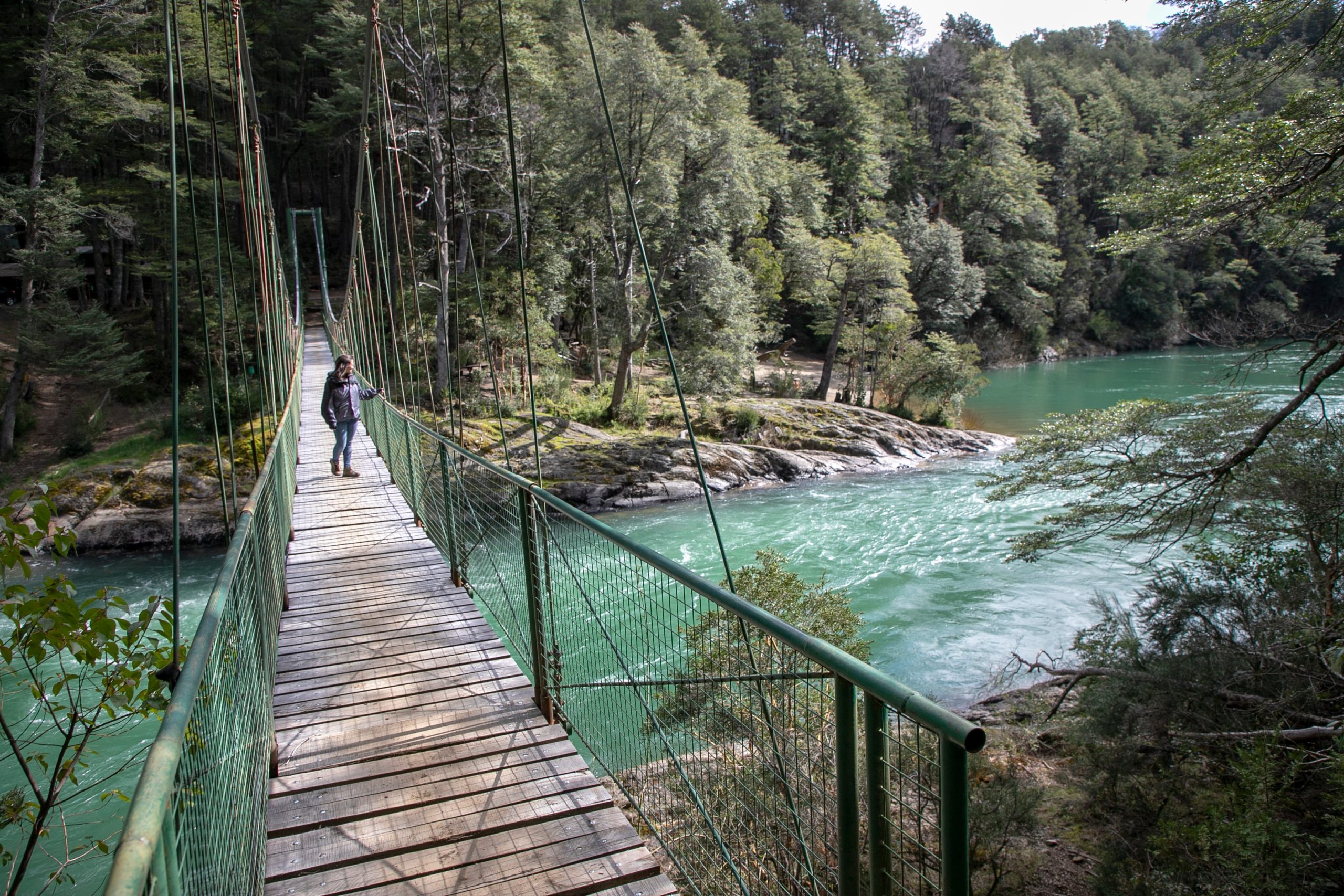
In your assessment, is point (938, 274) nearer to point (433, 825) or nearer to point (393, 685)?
point (393, 685)

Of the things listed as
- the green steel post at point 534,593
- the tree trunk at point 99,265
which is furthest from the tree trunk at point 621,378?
the green steel post at point 534,593

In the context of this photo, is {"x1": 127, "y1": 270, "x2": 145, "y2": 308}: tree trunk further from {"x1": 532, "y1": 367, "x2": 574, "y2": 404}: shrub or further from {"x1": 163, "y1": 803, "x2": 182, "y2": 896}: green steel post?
{"x1": 163, "y1": 803, "x2": 182, "y2": 896}: green steel post

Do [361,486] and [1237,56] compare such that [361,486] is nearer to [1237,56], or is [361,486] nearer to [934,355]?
[1237,56]

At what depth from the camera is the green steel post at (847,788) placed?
1.28m

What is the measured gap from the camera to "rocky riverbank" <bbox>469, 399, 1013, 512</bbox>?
15.2m

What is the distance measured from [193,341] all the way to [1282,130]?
2041 centimetres

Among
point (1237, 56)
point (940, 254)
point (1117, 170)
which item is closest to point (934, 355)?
point (940, 254)

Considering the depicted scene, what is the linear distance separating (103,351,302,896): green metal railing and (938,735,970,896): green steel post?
937 mm

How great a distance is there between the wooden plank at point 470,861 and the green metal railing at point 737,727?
18cm

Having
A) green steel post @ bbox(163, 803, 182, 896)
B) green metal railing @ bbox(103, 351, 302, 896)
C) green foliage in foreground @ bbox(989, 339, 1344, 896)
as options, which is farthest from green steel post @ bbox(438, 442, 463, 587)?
green foliage in foreground @ bbox(989, 339, 1344, 896)

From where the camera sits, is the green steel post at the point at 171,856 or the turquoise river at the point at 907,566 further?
the turquoise river at the point at 907,566

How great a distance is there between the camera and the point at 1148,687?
5.29m

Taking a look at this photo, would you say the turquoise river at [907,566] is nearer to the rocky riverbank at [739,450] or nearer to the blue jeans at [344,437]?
the rocky riverbank at [739,450]

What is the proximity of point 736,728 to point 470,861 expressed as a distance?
0.80 meters
